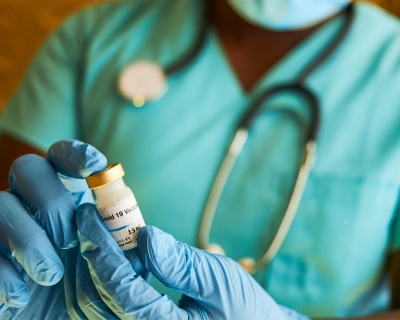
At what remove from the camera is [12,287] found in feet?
1.58

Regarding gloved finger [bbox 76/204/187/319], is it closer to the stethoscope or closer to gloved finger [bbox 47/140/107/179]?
gloved finger [bbox 47/140/107/179]

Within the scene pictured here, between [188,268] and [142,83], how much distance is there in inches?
15.1

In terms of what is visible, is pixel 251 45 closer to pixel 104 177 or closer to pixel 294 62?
pixel 294 62

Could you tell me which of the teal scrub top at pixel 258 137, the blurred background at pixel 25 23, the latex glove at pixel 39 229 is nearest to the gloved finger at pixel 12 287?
the latex glove at pixel 39 229

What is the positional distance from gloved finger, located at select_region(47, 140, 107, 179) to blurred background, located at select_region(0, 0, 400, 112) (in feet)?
2.31

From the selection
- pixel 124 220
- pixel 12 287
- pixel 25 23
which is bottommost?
pixel 12 287

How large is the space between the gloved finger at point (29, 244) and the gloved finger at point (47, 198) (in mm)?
13

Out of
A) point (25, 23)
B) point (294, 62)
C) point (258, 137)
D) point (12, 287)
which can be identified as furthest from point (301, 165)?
point (25, 23)

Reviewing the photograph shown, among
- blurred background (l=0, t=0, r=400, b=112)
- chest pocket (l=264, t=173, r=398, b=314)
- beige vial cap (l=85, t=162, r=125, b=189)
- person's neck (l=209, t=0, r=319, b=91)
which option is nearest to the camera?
beige vial cap (l=85, t=162, r=125, b=189)

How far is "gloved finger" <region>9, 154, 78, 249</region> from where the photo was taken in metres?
0.49

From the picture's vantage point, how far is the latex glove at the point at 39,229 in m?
0.47

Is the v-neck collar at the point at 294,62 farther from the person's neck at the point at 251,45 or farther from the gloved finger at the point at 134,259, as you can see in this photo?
the gloved finger at the point at 134,259

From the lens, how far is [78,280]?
0.49 m

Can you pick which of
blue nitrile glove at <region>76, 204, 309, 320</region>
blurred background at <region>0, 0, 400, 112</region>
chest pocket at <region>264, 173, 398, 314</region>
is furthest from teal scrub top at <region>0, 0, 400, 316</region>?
blurred background at <region>0, 0, 400, 112</region>
